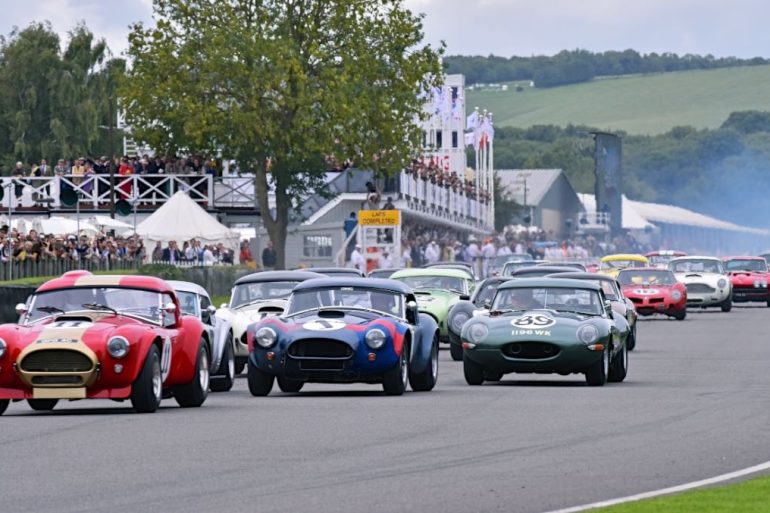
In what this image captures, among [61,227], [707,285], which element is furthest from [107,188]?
[707,285]

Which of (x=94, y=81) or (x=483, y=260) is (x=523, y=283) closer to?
(x=483, y=260)

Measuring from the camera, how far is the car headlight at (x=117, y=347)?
18.2m

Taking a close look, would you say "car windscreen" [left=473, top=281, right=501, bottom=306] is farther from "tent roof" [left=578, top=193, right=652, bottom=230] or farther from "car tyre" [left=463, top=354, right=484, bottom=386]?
"tent roof" [left=578, top=193, right=652, bottom=230]

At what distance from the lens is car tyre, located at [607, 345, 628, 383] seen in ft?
78.6

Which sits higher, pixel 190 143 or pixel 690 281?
pixel 190 143

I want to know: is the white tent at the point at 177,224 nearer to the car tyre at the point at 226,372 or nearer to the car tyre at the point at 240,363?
the car tyre at the point at 240,363

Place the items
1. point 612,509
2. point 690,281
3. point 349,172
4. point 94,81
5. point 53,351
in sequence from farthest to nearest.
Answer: point 94,81 < point 349,172 < point 690,281 < point 53,351 < point 612,509

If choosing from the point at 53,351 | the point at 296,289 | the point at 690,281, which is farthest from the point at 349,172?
the point at 53,351

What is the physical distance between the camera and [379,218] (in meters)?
56.5

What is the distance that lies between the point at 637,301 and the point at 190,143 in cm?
1908

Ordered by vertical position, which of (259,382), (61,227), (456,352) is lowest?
(456,352)

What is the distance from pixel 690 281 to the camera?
52406 millimetres

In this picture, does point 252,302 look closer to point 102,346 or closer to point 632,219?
point 102,346

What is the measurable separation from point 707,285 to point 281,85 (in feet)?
46.9
